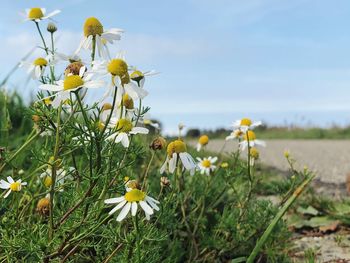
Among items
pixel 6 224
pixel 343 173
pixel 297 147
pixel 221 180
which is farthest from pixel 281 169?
pixel 6 224

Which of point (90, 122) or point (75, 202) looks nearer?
point (90, 122)

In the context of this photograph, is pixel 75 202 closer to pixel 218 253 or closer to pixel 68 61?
pixel 68 61

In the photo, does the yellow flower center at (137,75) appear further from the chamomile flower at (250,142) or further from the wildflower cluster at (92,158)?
the chamomile flower at (250,142)

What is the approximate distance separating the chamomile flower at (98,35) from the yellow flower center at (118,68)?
0.97 ft

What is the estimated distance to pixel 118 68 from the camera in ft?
6.54

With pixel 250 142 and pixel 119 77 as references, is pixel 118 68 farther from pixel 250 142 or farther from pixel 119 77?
pixel 250 142

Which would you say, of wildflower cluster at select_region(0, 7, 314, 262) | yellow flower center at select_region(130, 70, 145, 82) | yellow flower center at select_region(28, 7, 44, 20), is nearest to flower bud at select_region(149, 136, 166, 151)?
wildflower cluster at select_region(0, 7, 314, 262)

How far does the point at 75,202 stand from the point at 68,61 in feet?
1.78

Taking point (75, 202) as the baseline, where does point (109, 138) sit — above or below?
above

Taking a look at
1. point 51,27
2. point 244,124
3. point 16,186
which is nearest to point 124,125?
point 16,186

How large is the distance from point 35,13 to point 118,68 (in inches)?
43.2

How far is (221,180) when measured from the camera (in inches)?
174

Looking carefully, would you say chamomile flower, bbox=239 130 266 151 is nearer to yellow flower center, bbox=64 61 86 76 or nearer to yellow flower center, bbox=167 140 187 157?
yellow flower center, bbox=167 140 187 157

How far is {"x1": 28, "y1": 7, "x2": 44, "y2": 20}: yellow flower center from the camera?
291 centimetres
